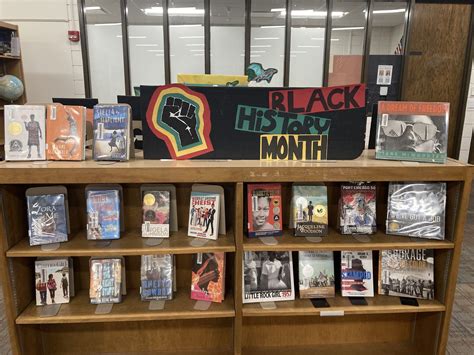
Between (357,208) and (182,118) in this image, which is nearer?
(182,118)

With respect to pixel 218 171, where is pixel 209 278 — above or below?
below

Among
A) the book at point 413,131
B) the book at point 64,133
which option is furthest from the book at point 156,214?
the book at point 413,131

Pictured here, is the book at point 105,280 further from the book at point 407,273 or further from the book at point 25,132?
the book at point 407,273

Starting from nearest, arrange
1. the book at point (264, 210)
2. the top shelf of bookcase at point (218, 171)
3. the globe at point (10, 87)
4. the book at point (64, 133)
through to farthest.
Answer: the top shelf of bookcase at point (218, 171) < the book at point (64, 133) < the book at point (264, 210) < the globe at point (10, 87)

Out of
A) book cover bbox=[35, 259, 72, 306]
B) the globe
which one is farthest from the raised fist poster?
the globe

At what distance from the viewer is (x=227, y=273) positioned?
176cm

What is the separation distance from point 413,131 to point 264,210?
0.74 m

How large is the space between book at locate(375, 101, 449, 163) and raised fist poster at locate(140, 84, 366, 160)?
0.34 feet

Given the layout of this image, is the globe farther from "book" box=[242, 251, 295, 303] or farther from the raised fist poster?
"book" box=[242, 251, 295, 303]

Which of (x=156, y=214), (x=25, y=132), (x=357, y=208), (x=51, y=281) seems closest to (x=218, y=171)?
(x=156, y=214)

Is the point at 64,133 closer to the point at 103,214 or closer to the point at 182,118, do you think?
the point at 103,214

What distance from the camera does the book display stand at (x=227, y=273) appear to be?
1445 mm

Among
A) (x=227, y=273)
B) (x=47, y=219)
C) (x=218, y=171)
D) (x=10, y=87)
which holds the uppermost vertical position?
(x=10, y=87)

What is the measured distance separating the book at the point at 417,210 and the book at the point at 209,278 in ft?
2.69
